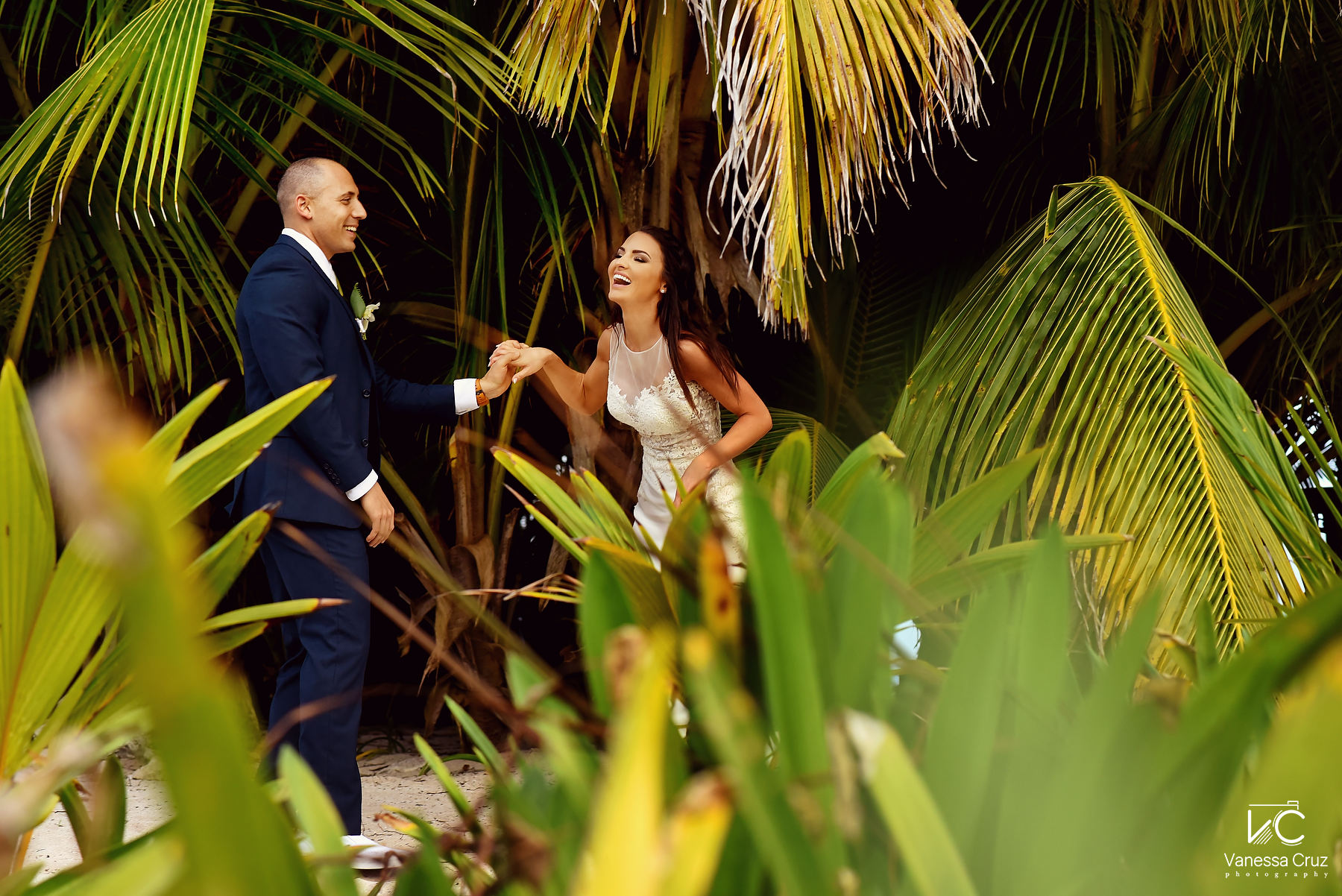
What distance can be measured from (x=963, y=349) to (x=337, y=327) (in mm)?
1373

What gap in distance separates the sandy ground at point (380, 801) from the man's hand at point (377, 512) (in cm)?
56

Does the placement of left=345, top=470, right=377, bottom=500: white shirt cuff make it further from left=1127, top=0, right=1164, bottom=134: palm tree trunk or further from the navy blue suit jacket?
left=1127, top=0, right=1164, bottom=134: palm tree trunk

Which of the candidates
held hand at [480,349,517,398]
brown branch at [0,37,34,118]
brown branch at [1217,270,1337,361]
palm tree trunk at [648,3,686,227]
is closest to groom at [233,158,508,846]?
held hand at [480,349,517,398]

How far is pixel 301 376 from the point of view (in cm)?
215

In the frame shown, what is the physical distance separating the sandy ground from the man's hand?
1.84 ft

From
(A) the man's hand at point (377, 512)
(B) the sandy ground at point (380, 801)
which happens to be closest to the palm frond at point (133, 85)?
(A) the man's hand at point (377, 512)

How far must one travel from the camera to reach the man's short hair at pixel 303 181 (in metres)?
2.36

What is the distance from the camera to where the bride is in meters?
2.61

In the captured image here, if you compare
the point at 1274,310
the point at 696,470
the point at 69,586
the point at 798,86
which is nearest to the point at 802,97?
the point at 798,86

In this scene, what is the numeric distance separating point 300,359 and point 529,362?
0.65 meters

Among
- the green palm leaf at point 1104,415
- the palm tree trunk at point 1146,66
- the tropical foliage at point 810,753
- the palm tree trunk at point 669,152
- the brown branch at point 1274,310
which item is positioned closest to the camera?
the tropical foliage at point 810,753

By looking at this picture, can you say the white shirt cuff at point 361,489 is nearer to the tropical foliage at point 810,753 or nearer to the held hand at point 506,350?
the held hand at point 506,350

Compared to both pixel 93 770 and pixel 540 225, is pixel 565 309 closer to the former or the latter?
pixel 540 225

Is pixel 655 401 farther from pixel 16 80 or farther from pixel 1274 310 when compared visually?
pixel 16 80
